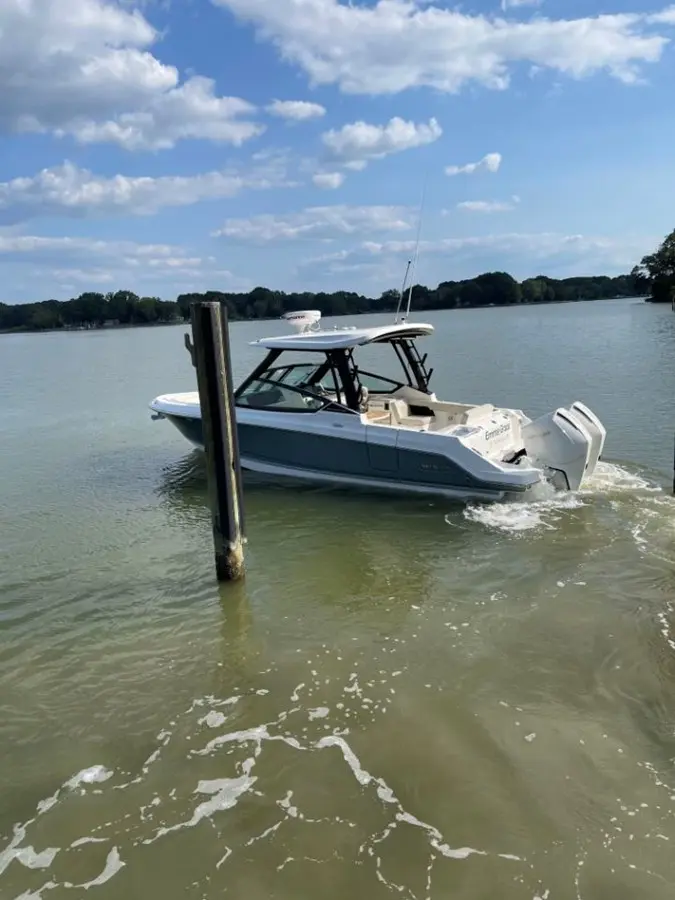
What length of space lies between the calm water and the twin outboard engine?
39cm

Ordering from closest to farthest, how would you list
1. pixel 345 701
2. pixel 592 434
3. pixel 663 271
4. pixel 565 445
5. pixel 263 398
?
pixel 345 701, pixel 565 445, pixel 592 434, pixel 263 398, pixel 663 271

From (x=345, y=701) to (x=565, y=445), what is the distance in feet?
17.5

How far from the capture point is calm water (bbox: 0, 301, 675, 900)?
365 cm

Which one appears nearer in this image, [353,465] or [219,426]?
[219,426]

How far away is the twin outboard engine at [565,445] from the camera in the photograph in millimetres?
9133

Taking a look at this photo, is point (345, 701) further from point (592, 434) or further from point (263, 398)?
point (263, 398)

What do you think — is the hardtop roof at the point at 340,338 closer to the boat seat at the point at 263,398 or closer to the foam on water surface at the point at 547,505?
the boat seat at the point at 263,398

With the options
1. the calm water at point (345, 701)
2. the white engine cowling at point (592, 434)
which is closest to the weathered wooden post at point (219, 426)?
the calm water at point (345, 701)

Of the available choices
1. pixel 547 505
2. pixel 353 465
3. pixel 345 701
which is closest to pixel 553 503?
pixel 547 505

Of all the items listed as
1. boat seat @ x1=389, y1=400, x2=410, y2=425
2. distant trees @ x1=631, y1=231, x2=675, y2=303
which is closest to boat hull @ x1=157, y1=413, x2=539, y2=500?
boat seat @ x1=389, y1=400, x2=410, y2=425

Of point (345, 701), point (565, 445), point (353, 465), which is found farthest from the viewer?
point (353, 465)

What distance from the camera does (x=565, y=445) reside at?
917cm

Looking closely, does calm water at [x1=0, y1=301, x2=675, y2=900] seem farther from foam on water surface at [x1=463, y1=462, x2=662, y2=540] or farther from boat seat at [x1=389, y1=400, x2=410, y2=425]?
boat seat at [x1=389, y1=400, x2=410, y2=425]

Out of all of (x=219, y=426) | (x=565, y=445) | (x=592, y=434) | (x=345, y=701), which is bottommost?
(x=345, y=701)
